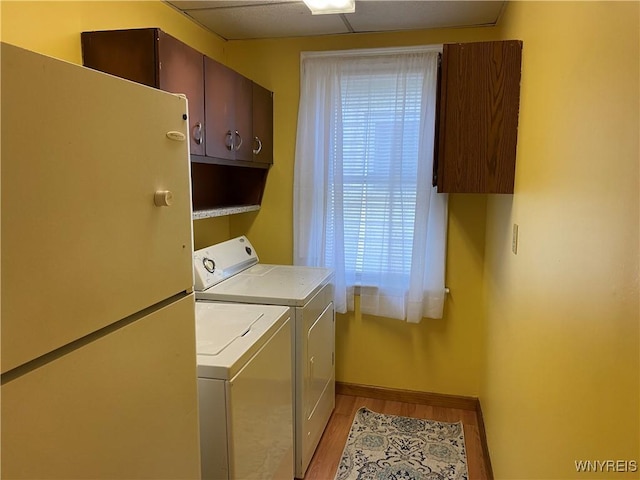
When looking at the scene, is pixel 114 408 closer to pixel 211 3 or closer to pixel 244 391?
pixel 244 391

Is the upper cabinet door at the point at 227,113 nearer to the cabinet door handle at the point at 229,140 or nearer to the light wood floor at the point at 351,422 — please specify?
the cabinet door handle at the point at 229,140

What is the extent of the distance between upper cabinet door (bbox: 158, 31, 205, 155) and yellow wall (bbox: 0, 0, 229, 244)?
308 millimetres

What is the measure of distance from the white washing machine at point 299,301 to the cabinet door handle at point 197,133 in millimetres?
575

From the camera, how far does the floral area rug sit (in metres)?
2.32

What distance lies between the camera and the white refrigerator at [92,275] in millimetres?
666

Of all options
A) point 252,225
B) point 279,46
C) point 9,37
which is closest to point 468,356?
point 252,225

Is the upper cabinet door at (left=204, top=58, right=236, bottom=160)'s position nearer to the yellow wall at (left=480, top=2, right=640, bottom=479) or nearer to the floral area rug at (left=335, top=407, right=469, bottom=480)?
the yellow wall at (left=480, top=2, right=640, bottom=479)

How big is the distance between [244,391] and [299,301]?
597 mm

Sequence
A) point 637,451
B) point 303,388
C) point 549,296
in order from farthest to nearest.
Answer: point 303,388 → point 549,296 → point 637,451

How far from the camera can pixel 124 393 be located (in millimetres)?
904

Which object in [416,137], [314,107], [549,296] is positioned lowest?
[549,296]

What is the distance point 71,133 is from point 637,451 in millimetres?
1049

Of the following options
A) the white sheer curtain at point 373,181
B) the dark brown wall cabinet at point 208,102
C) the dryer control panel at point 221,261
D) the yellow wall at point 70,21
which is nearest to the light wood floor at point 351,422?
the white sheer curtain at point 373,181

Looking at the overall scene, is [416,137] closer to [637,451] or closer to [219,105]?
[219,105]
